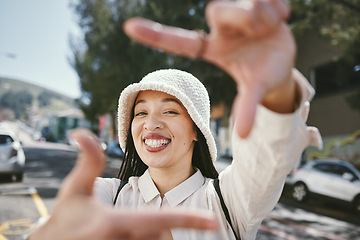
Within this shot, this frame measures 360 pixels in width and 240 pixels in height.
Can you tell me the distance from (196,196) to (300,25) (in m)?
9.68

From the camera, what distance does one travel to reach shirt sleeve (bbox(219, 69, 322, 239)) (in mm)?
940

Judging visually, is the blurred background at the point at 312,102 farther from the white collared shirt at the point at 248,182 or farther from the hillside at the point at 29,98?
the hillside at the point at 29,98

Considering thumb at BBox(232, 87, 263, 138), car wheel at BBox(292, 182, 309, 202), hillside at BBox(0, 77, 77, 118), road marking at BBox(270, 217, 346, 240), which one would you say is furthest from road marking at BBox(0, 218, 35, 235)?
hillside at BBox(0, 77, 77, 118)

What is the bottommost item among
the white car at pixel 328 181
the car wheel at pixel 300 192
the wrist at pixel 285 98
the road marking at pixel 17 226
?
the car wheel at pixel 300 192

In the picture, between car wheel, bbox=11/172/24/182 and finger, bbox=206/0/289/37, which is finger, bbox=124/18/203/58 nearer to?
finger, bbox=206/0/289/37

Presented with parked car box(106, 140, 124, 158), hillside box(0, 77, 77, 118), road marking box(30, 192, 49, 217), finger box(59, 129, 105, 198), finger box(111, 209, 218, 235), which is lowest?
hillside box(0, 77, 77, 118)

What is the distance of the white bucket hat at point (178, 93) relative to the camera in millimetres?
1492

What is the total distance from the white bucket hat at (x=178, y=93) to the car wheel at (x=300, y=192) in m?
7.91

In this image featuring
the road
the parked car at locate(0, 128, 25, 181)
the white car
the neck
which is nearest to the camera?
the neck

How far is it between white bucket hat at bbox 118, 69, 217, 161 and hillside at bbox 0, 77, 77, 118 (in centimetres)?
13115

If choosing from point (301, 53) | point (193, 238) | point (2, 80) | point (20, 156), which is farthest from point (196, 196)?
point (2, 80)

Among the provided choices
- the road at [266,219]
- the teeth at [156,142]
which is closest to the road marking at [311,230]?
the road at [266,219]

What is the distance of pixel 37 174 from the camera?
419 inches

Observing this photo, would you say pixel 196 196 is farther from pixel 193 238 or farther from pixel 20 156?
pixel 20 156
